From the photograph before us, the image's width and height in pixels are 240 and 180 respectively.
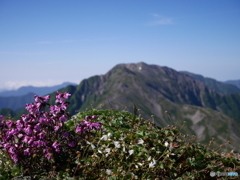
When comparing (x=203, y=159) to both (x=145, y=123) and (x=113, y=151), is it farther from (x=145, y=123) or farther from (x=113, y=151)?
(x=145, y=123)

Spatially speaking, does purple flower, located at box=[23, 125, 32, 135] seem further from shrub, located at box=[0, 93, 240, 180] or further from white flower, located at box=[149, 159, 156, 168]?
white flower, located at box=[149, 159, 156, 168]

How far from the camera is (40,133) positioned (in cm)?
729

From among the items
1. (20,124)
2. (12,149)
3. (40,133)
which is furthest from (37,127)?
(12,149)

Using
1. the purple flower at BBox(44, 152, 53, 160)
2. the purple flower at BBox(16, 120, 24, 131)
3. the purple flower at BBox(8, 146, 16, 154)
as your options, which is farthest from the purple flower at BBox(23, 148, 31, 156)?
the purple flower at BBox(16, 120, 24, 131)

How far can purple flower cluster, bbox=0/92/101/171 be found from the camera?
7.08 m

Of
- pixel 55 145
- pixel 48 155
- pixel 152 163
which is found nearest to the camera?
pixel 152 163

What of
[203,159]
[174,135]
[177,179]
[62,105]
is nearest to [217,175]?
[203,159]

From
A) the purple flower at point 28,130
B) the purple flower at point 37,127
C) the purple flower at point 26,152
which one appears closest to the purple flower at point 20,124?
the purple flower at point 28,130

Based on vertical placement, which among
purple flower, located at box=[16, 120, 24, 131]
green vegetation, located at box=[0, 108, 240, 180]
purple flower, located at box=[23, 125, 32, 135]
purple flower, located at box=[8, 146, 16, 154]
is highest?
purple flower, located at box=[16, 120, 24, 131]

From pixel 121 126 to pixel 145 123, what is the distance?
1.06 metres

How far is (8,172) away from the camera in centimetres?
713

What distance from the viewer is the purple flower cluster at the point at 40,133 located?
708 cm

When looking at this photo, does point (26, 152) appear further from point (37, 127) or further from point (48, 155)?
point (37, 127)

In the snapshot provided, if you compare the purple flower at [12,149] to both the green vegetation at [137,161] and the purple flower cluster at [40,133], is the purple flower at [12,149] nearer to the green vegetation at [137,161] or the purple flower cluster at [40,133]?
the purple flower cluster at [40,133]
